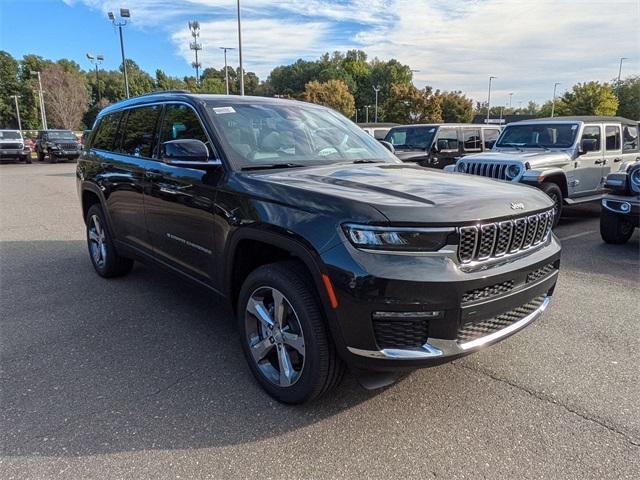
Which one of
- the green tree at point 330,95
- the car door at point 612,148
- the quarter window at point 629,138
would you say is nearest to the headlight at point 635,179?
the car door at point 612,148

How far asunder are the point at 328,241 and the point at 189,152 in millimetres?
1303

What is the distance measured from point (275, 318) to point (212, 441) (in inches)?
29.5

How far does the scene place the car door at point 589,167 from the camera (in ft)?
28.7

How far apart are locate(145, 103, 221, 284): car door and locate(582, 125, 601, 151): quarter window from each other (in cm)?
813

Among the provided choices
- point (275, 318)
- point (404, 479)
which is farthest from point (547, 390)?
point (275, 318)

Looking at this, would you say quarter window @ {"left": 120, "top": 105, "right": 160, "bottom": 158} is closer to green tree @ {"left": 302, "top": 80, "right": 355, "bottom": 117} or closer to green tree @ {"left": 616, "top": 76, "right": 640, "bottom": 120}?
green tree @ {"left": 302, "top": 80, "right": 355, "bottom": 117}

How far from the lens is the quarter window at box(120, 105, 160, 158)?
4176mm

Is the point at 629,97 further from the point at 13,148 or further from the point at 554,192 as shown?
the point at 13,148

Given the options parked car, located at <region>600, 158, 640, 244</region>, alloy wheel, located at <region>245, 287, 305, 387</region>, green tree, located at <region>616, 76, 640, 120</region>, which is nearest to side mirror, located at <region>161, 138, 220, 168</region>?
alloy wheel, located at <region>245, 287, 305, 387</region>

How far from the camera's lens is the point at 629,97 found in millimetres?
57406

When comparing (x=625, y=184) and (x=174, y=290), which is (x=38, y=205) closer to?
(x=174, y=290)

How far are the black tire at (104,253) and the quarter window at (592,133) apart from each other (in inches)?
332

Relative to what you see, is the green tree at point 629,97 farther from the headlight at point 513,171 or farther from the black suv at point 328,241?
the black suv at point 328,241

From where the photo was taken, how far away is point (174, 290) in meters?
4.94
